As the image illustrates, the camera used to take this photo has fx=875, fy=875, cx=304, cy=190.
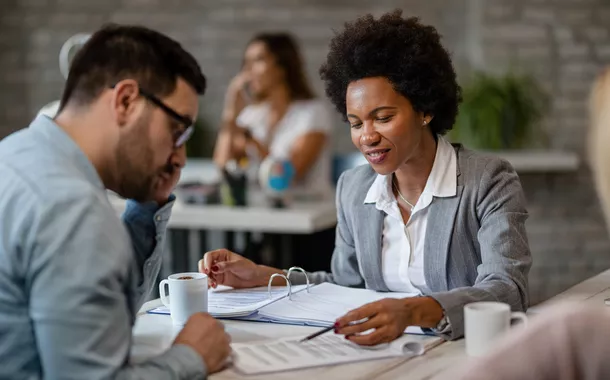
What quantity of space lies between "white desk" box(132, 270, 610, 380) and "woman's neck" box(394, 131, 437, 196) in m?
0.38

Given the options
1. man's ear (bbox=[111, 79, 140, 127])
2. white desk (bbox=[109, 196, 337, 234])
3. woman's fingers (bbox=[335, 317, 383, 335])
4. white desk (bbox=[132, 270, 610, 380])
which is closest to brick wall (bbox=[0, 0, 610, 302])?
white desk (bbox=[109, 196, 337, 234])

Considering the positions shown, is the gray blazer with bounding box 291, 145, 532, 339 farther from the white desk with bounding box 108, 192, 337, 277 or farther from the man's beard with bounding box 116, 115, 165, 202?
the white desk with bounding box 108, 192, 337, 277

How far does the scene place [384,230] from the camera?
2.05 metres

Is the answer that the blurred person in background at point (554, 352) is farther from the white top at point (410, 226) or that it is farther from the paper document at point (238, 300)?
the white top at point (410, 226)

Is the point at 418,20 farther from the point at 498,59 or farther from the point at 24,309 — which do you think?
the point at 498,59

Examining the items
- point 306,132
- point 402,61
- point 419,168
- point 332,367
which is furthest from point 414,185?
point 306,132

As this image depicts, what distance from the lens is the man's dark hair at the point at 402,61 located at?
1.94 m

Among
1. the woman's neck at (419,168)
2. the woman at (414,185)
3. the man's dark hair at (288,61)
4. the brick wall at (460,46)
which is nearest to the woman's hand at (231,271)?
the woman at (414,185)

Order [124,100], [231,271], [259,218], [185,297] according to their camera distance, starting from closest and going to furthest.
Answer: [124,100]
[185,297]
[231,271]
[259,218]

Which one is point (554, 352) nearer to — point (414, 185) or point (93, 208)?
point (93, 208)

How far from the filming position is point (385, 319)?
1.54 m

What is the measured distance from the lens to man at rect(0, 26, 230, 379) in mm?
1197

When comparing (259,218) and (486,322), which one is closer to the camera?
(486,322)

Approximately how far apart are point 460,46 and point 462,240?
3160 mm
